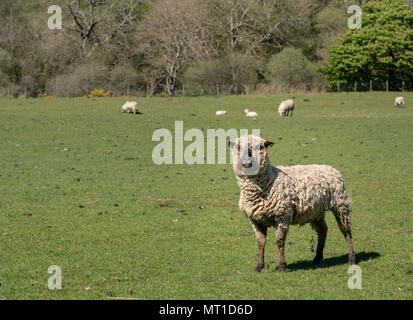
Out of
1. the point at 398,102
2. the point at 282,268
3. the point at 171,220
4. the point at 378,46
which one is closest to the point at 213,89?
the point at 378,46

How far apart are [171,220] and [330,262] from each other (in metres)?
5.14

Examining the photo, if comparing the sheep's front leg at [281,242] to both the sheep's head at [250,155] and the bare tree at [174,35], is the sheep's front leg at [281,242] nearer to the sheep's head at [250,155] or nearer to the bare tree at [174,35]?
the sheep's head at [250,155]

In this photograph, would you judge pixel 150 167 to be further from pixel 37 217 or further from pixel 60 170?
pixel 37 217

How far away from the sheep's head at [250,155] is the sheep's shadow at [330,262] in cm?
A: 200

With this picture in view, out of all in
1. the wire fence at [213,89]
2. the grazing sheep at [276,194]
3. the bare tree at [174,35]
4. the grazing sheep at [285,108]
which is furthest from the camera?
the bare tree at [174,35]

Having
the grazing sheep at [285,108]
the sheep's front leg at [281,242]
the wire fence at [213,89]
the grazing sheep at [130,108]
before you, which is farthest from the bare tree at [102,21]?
the sheep's front leg at [281,242]

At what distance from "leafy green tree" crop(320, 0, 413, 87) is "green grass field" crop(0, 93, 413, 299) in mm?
28857

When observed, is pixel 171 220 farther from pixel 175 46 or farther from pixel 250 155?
pixel 175 46

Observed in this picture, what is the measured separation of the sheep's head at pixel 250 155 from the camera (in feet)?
32.7

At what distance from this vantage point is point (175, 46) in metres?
73.1

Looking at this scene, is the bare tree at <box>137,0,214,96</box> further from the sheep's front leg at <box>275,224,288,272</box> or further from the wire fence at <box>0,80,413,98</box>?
the sheep's front leg at <box>275,224,288,272</box>

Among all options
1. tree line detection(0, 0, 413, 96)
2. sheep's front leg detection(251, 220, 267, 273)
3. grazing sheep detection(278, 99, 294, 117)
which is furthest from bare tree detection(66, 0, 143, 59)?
sheep's front leg detection(251, 220, 267, 273)

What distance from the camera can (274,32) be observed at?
245ft

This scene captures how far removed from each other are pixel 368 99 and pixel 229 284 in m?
Answer: 42.6
